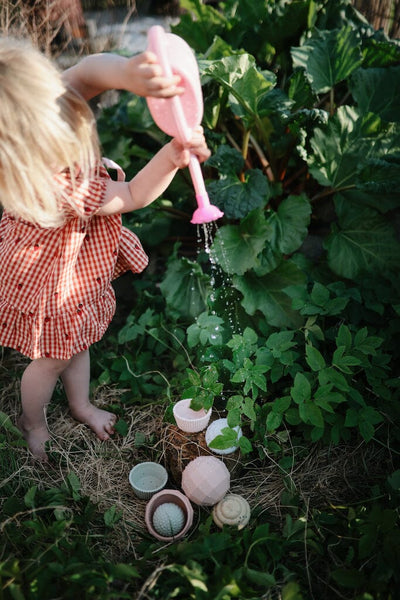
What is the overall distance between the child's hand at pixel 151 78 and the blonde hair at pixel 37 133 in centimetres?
17

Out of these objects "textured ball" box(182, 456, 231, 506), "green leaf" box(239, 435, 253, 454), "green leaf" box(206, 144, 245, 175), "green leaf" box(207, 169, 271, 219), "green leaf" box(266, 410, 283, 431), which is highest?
"green leaf" box(206, 144, 245, 175)

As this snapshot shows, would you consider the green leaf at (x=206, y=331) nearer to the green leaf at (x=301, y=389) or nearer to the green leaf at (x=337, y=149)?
the green leaf at (x=301, y=389)

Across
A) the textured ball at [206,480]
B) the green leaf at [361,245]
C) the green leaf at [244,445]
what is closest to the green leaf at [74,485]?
the textured ball at [206,480]

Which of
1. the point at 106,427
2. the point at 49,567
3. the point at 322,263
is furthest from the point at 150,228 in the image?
the point at 49,567

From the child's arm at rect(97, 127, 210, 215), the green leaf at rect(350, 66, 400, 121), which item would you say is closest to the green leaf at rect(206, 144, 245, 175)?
the green leaf at rect(350, 66, 400, 121)

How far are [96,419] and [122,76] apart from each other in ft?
3.50

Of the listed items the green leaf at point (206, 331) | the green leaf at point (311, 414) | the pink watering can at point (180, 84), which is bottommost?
the green leaf at point (311, 414)

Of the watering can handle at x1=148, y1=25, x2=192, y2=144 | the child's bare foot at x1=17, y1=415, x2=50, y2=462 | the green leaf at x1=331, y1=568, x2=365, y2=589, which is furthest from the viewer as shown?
the child's bare foot at x1=17, y1=415, x2=50, y2=462

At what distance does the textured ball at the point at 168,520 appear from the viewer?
136 cm

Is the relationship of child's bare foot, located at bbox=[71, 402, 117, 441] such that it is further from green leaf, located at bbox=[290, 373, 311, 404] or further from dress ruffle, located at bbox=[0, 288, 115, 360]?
green leaf, located at bbox=[290, 373, 311, 404]

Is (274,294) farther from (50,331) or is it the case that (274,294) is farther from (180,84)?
(180,84)

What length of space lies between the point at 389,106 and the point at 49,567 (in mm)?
1872

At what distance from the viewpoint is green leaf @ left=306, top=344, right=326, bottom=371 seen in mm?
1459

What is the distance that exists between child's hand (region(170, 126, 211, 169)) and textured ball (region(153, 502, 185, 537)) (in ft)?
2.90
